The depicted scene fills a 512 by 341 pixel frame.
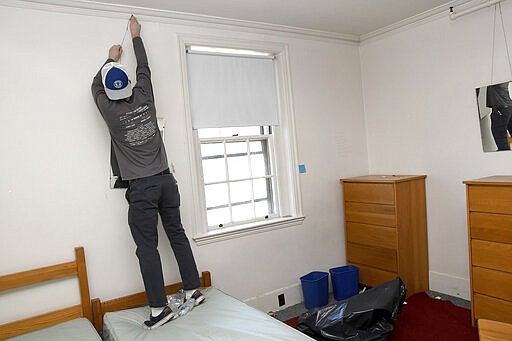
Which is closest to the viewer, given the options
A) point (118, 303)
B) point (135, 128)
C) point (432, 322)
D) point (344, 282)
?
point (135, 128)

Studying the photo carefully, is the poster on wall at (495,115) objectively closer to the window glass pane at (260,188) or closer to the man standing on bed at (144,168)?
the window glass pane at (260,188)

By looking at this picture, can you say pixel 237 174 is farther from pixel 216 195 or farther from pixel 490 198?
pixel 490 198

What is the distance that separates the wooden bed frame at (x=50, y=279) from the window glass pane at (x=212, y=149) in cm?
119

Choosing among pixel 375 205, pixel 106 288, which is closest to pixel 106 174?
pixel 106 288

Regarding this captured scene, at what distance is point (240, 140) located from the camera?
3.43 m

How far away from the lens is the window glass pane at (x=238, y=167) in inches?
133

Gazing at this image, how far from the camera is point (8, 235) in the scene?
2.40 meters

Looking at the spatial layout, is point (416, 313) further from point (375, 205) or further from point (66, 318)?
point (66, 318)

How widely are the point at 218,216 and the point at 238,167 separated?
46 cm

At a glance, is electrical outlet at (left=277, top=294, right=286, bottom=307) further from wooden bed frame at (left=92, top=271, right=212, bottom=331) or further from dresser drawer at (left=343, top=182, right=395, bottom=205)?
dresser drawer at (left=343, top=182, right=395, bottom=205)

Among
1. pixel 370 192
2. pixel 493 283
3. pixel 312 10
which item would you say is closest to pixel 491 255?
pixel 493 283

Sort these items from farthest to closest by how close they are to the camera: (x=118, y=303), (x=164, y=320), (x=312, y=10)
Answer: (x=312, y=10) < (x=118, y=303) < (x=164, y=320)

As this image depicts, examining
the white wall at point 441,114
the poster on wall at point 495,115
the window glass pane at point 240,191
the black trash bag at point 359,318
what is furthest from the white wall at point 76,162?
the poster on wall at point 495,115

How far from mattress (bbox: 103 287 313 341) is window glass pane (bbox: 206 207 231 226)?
796mm
